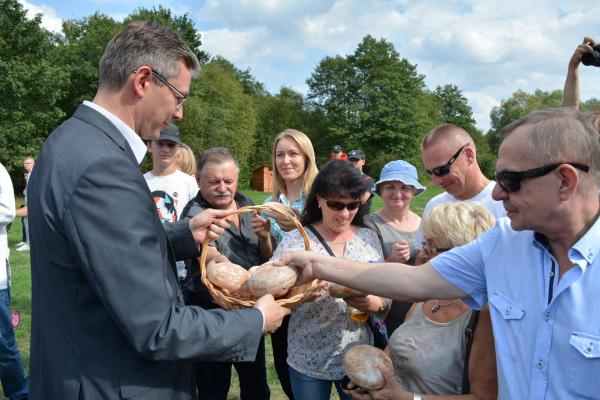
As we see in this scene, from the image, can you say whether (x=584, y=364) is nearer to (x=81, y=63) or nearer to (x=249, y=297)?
(x=249, y=297)

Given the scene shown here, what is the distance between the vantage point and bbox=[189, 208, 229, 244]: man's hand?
2.78m

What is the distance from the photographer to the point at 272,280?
2.52m

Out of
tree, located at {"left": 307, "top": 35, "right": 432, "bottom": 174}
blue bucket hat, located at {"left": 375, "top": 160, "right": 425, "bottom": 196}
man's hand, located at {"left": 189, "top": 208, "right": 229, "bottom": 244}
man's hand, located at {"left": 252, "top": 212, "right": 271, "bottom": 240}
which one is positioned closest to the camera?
man's hand, located at {"left": 189, "top": 208, "right": 229, "bottom": 244}

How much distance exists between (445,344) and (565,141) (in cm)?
113

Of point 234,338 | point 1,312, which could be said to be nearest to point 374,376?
point 234,338

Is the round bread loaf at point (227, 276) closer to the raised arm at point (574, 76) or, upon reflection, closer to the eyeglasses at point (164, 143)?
the eyeglasses at point (164, 143)

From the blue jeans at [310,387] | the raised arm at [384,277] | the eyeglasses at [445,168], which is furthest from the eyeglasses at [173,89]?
the eyeglasses at [445,168]

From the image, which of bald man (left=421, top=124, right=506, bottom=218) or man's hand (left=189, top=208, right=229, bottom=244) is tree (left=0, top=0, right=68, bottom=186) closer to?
man's hand (left=189, top=208, right=229, bottom=244)

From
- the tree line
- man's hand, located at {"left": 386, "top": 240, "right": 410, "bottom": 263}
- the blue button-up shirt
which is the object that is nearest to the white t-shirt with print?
man's hand, located at {"left": 386, "top": 240, "right": 410, "bottom": 263}

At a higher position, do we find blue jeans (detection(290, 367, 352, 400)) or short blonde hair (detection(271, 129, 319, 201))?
short blonde hair (detection(271, 129, 319, 201))

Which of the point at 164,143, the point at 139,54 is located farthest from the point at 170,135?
the point at 139,54

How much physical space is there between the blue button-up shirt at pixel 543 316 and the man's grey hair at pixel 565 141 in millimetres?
227

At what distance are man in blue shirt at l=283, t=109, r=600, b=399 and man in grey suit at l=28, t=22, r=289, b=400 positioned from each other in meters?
0.97

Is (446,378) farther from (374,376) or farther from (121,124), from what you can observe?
(121,124)
